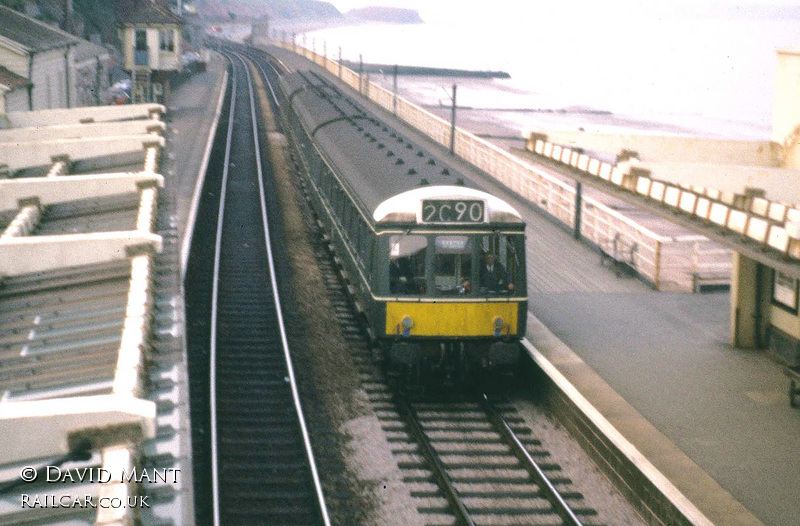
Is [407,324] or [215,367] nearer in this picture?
[407,324]

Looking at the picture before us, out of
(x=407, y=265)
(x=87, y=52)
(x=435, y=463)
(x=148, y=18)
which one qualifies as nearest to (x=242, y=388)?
(x=407, y=265)

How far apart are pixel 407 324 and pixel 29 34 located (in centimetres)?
2086

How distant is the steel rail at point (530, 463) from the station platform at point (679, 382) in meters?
1.17

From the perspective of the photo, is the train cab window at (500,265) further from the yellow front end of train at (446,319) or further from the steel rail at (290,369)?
the steel rail at (290,369)

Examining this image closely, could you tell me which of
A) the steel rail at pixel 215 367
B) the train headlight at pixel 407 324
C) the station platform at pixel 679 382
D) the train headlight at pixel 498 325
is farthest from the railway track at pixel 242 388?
the station platform at pixel 679 382

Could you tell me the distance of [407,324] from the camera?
14.2 m

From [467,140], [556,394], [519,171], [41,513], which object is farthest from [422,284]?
[467,140]

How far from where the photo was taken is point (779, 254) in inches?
526

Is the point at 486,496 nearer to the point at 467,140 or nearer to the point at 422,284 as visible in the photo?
the point at 422,284

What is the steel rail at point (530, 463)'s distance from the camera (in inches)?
427

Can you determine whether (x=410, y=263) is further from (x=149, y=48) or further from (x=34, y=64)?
(x=149, y=48)

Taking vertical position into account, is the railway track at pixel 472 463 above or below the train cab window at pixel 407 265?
below

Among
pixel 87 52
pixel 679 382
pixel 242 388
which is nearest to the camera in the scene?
pixel 242 388

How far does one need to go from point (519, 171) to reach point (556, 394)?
16664 mm
